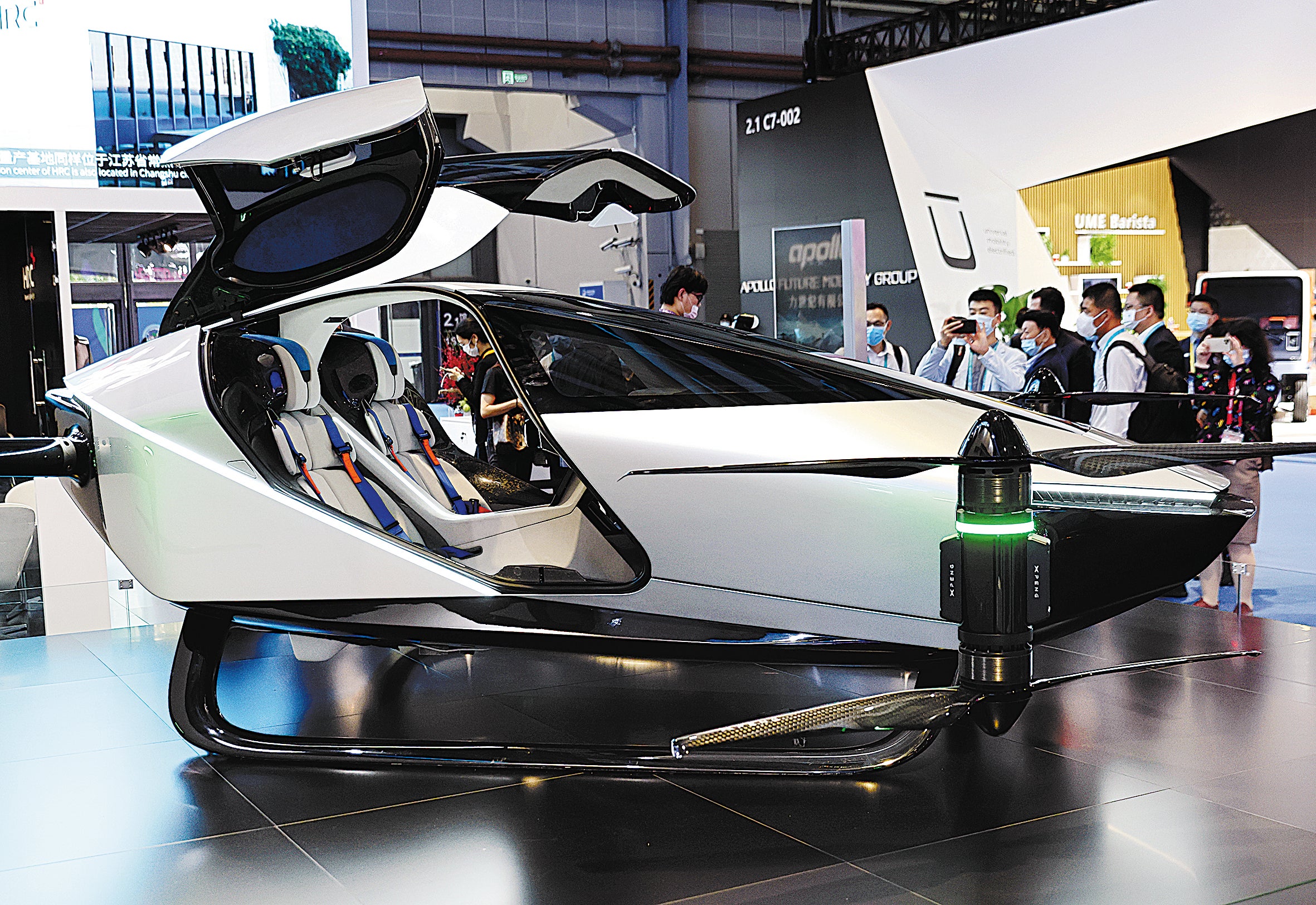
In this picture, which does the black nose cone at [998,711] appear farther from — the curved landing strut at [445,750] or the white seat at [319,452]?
the white seat at [319,452]

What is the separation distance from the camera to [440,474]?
392cm

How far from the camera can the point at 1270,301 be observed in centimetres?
952

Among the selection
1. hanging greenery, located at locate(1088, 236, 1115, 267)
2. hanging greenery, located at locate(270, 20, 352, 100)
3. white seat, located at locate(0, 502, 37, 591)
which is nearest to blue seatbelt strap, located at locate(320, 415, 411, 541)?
white seat, located at locate(0, 502, 37, 591)

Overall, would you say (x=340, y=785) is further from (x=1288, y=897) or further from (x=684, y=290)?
(x=684, y=290)

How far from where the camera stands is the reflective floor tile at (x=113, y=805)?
2740 mm

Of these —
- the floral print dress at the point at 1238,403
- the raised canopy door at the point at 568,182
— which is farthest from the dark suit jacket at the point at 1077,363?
the raised canopy door at the point at 568,182

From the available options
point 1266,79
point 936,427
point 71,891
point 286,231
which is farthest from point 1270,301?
point 71,891

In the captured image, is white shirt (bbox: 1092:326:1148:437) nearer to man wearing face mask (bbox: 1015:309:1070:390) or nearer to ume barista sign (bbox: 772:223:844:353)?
man wearing face mask (bbox: 1015:309:1070:390)

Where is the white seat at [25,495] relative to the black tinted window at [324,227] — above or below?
below

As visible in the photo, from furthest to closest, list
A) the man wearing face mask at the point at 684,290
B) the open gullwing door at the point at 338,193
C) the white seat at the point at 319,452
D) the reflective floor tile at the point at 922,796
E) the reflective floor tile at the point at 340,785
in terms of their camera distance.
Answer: the man wearing face mask at the point at 684,290, the white seat at the point at 319,452, the open gullwing door at the point at 338,193, the reflective floor tile at the point at 340,785, the reflective floor tile at the point at 922,796

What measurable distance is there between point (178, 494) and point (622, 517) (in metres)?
1.19

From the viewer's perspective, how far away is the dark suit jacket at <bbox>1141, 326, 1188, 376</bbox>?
5.64 metres

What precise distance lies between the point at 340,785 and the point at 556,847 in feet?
2.43

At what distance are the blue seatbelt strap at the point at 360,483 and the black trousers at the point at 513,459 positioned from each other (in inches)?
97.1
